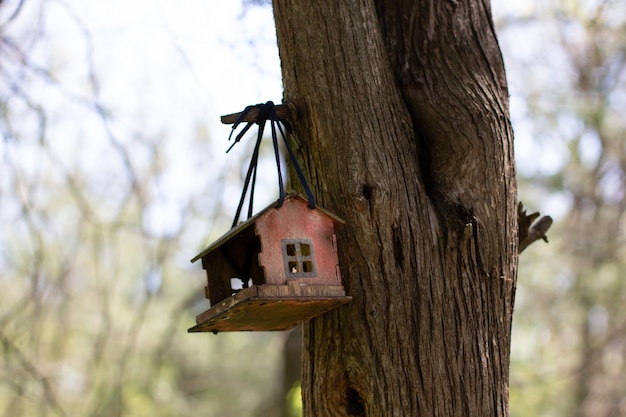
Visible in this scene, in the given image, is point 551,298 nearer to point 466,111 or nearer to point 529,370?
point 529,370

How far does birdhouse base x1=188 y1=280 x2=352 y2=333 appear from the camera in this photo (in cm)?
174

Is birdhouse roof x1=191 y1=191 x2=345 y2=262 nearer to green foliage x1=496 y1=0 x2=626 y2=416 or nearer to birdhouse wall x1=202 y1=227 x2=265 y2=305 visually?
birdhouse wall x1=202 y1=227 x2=265 y2=305

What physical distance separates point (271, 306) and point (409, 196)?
480 millimetres

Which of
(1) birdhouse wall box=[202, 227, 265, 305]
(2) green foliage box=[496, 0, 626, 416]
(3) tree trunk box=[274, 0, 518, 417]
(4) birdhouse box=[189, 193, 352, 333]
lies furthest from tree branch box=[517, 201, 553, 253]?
(2) green foliage box=[496, 0, 626, 416]

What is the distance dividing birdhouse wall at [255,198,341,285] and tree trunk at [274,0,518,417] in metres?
0.09

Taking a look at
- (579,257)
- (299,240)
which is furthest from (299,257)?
(579,257)

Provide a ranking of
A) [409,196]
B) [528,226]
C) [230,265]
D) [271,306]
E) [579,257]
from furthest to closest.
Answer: [579,257] < [528,226] < [230,265] < [409,196] < [271,306]

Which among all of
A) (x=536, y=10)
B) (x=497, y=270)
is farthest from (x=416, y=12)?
(x=536, y=10)

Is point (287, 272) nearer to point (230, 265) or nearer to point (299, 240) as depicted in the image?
point (299, 240)

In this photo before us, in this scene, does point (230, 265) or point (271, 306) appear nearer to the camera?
point (271, 306)

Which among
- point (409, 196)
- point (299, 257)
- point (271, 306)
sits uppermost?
point (409, 196)

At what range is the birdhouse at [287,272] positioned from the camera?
1779mm

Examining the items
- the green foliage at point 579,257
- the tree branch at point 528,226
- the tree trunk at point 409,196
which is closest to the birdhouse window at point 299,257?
the tree trunk at point 409,196

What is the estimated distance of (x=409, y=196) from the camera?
200 cm
